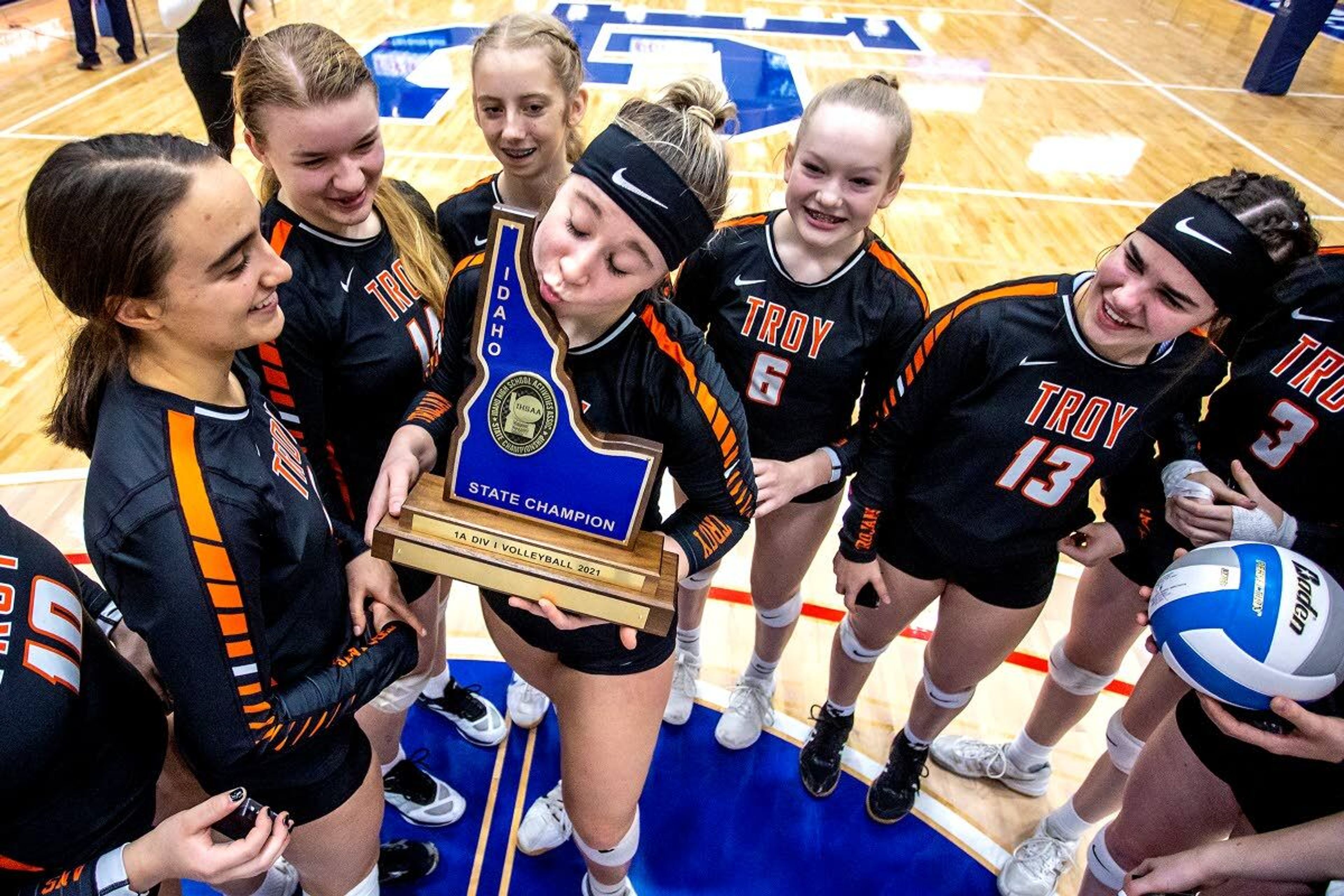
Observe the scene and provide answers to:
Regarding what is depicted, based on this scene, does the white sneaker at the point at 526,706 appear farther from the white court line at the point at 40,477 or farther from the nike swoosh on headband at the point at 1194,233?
the white court line at the point at 40,477

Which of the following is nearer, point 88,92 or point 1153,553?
point 1153,553

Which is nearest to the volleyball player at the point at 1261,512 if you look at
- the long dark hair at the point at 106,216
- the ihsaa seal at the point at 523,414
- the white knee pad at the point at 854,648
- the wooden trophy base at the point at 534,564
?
the white knee pad at the point at 854,648

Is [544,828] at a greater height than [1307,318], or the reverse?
[1307,318]

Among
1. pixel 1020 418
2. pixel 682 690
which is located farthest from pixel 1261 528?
pixel 682 690

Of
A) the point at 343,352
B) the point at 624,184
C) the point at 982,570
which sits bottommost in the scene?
the point at 982,570

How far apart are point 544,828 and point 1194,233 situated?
87.1 inches

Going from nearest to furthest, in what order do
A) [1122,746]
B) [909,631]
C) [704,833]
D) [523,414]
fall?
[523,414]
[1122,746]
[704,833]
[909,631]

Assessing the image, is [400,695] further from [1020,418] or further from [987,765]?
[987,765]

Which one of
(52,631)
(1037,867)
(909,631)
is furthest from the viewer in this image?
(909,631)

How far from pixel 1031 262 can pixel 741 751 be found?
4.64m

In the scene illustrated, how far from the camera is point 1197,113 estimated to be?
30.2 feet

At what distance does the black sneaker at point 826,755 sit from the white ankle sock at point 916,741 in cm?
18

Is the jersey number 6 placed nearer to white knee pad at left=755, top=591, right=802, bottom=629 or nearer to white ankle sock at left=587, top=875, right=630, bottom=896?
white knee pad at left=755, top=591, right=802, bottom=629

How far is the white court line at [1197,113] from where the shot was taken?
7.50 metres
